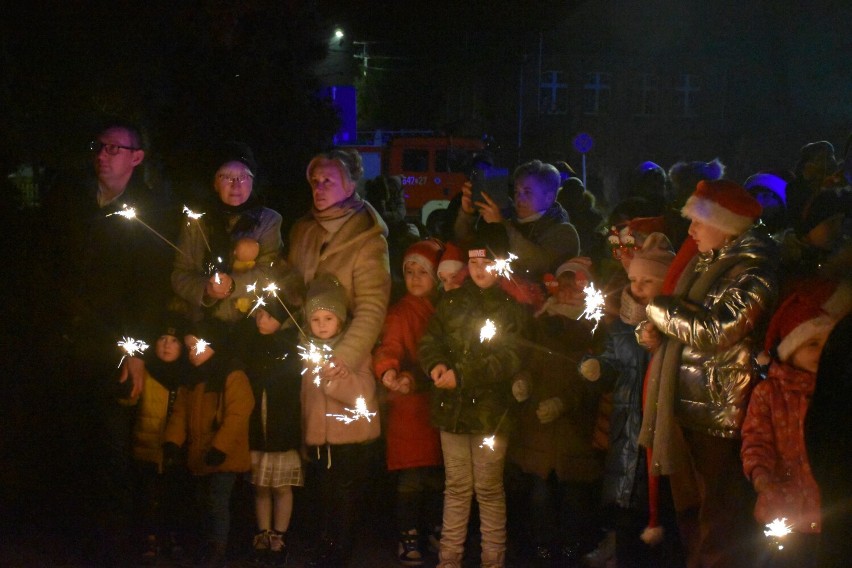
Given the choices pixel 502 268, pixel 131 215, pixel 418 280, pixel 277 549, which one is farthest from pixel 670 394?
pixel 131 215

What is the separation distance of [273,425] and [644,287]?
7.97ft

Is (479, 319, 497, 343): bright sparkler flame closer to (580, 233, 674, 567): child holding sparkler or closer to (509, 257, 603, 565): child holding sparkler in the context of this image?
(509, 257, 603, 565): child holding sparkler

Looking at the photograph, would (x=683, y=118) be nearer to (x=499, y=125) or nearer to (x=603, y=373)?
(x=499, y=125)

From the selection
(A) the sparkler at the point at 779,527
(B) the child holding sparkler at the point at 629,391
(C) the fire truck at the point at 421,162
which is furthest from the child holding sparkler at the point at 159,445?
(C) the fire truck at the point at 421,162

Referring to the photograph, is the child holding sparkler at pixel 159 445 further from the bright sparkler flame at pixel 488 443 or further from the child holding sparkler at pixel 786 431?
the child holding sparkler at pixel 786 431

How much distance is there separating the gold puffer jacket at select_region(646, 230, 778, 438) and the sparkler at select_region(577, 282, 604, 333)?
548mm

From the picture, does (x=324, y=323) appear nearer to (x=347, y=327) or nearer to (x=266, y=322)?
(x=347, y=327)

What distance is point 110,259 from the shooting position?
549cm

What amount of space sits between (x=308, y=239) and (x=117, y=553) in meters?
2.32

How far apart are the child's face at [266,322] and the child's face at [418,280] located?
90 cm

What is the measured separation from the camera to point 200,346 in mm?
5605

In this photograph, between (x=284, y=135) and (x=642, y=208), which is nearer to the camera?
(x=642, y=208)

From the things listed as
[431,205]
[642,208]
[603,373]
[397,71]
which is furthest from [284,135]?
[397,71]

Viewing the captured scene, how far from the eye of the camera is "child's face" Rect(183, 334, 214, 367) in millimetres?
5602
